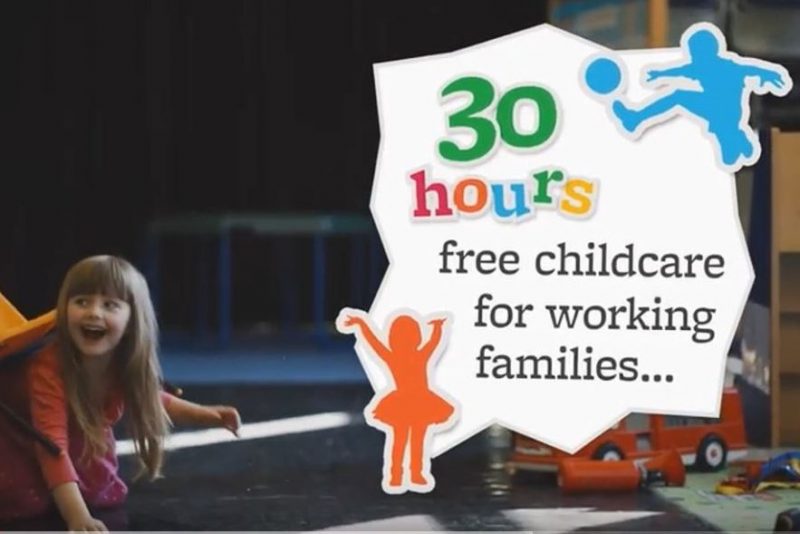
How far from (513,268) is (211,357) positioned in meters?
0.63

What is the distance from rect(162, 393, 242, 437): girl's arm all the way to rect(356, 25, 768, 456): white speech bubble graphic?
0.30 meters

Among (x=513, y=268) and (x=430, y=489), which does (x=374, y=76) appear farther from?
(x=430, y=489)

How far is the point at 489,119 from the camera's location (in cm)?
290

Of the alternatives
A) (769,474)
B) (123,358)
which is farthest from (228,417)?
(769,474)

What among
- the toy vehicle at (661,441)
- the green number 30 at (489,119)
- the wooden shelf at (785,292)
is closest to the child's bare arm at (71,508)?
the toy vehicle at (661,441)

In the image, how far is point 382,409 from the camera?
297cm

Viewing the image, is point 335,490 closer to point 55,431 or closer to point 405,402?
point 405,402

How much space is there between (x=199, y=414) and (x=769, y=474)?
1167mm

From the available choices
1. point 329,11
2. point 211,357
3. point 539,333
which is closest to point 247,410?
point 211,357

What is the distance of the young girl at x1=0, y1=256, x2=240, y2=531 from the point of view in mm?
2887

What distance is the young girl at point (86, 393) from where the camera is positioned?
2887 millimetres

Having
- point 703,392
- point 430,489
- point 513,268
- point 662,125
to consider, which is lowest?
point 430,489

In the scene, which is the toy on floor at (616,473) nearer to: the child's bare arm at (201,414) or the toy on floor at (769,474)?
the toy on floor at (769,474)

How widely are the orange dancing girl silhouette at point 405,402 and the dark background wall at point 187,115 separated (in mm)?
137
